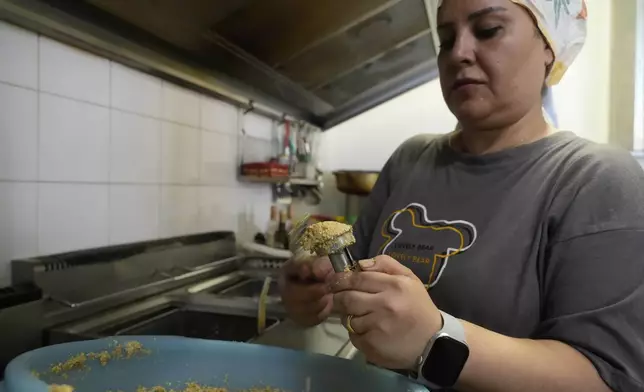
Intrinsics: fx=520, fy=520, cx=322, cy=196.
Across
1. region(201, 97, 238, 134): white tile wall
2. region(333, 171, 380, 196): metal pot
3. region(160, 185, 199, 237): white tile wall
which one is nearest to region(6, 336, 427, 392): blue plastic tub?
region(160, 185, 199, 237): white tile wall

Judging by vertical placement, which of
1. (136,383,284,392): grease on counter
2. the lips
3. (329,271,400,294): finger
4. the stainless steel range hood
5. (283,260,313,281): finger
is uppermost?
the stainless steel range hood

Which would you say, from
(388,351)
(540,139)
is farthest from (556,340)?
(540,139)

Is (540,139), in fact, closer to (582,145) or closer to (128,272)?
(582,145)

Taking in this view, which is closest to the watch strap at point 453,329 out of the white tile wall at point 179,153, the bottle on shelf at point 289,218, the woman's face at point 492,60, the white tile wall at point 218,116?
the woman's face at point 492,60

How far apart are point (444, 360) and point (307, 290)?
28 cm

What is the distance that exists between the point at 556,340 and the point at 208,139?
1.16 m

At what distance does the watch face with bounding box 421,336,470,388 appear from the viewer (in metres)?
0.54

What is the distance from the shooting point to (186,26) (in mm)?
1187

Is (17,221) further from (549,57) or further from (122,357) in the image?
(549,57)

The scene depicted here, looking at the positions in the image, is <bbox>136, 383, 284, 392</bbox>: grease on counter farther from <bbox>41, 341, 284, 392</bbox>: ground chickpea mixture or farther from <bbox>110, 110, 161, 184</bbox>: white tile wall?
<bbox>110, 110, 161, 184</bbox>: white tile wall

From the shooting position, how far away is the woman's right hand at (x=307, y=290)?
0.77 meters

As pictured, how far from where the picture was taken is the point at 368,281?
55cm

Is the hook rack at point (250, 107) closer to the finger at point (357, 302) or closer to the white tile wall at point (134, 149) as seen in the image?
the white tile wall at point (134, 149)

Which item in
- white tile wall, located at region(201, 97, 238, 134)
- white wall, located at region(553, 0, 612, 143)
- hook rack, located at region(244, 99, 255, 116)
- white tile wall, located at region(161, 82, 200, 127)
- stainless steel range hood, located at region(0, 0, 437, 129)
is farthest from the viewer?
white wall, located at region(553, 0, 612, 143)
